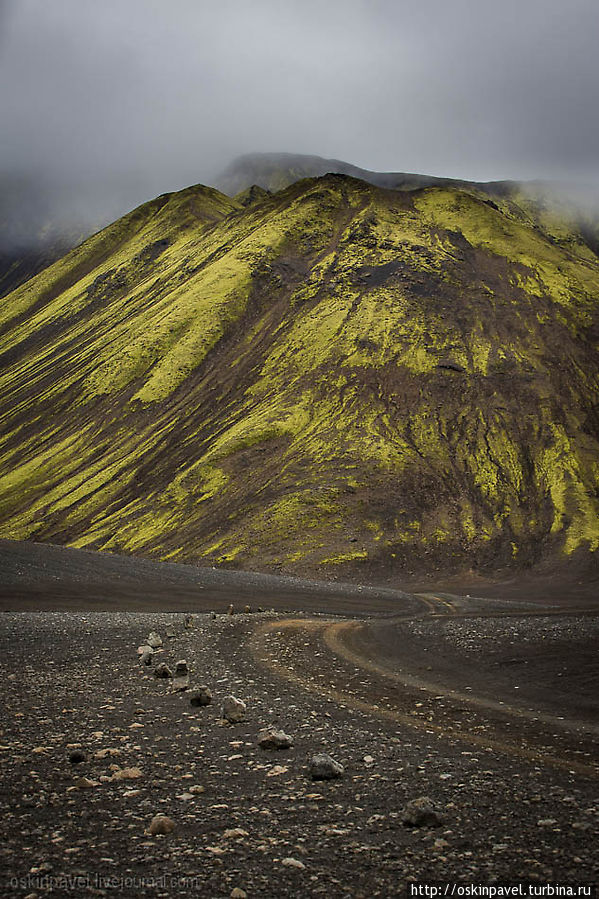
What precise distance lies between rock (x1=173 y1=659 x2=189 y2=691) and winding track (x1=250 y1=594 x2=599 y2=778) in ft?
7.18

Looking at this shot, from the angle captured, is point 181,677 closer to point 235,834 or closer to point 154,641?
point 154,641

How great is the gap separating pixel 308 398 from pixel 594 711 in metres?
77.0

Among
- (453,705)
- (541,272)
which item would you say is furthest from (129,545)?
(541,272)

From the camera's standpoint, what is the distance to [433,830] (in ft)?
23.6

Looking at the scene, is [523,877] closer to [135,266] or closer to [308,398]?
[308,398]

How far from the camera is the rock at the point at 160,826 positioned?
709 centimetres

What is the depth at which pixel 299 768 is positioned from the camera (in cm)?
939

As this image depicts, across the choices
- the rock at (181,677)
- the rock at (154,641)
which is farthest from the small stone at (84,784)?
the rock at (154,641)

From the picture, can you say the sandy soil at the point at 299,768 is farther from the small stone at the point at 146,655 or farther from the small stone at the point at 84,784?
the small stone at the point at 146,655

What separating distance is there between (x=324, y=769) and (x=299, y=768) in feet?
2.22

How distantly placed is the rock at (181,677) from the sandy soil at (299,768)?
29 centimetres

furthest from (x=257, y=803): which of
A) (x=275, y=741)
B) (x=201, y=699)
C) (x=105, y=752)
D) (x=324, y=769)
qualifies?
(x=201, y=699)

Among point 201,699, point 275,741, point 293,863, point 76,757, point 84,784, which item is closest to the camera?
point 293,863

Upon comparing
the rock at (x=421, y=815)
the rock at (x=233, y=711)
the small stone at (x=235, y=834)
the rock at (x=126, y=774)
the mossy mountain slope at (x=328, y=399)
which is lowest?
the rock at (x=126, y=774)
